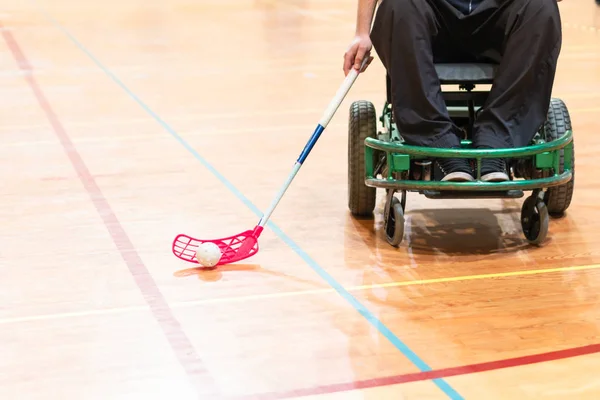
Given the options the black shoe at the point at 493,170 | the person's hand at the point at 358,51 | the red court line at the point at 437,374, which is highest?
the person's hand at the point at 358,51

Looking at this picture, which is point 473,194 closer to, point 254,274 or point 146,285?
point 254,274

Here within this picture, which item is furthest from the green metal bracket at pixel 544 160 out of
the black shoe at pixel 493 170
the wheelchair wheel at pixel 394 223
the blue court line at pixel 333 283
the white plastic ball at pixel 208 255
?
the white plastic ball at pixel 208 255

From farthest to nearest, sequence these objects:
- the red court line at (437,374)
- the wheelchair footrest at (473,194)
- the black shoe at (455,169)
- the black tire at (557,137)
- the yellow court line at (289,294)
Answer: the black tire at (557,137)
the wheelchair footrest at (473,194)
the black shoe at (455,169)
the yellow court line at (289,294)
the red court line at (437,374)

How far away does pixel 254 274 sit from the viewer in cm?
319

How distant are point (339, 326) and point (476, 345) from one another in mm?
366

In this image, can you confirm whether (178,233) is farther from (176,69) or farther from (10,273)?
(176,69)

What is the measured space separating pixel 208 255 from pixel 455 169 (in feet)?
2.63

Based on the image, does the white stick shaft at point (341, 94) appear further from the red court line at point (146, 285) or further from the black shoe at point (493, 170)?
the red court line at point (146, 285)

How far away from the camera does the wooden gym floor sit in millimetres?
2486

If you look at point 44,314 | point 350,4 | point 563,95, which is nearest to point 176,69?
point 563,95

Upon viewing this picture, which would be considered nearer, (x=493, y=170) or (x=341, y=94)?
(x=493, y=170)

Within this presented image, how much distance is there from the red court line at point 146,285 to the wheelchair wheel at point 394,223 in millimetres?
798

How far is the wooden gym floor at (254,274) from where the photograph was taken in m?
2.49

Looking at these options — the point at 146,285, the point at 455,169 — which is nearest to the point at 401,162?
the point at 455,169
